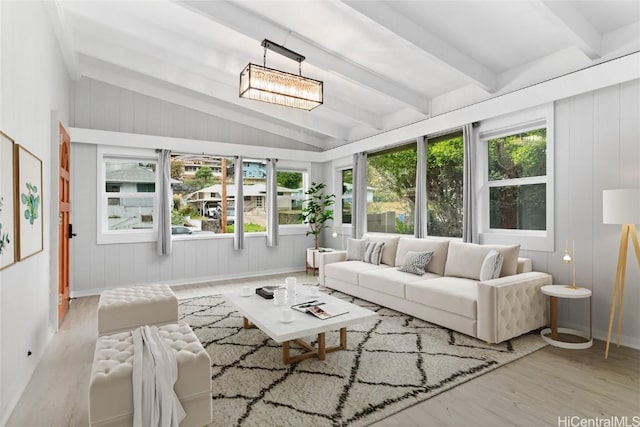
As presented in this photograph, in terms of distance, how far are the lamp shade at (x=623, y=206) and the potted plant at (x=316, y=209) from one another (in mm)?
4468

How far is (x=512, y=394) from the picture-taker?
238 centimetres

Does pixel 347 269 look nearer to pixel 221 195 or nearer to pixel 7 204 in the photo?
pixel 221 195

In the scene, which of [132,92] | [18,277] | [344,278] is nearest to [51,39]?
[132,92]

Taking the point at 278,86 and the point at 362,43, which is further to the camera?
the point at 362,43

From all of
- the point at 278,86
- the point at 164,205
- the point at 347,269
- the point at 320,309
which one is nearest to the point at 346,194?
the point at 347,269

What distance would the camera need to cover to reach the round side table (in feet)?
10.3

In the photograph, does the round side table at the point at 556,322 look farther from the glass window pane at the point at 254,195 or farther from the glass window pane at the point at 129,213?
the glass window pane at the point at 129,213

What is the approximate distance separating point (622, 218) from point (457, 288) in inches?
58.1

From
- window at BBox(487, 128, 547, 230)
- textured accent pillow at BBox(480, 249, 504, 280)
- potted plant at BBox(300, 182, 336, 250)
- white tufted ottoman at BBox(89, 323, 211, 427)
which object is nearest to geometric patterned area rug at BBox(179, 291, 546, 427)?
white tufted ottoman at BBox(89, 323, 211, 427)

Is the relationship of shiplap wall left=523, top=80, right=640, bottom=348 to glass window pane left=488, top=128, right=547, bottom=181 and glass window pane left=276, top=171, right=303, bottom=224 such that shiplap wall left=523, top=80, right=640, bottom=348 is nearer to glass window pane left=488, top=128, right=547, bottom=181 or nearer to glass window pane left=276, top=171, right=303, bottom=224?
glass window pane left=488, top=128, right=547, bottom=181

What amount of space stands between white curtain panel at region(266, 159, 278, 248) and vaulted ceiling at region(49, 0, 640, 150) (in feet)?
5.07

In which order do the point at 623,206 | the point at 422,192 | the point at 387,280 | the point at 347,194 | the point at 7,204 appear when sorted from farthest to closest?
the point at 347,194
the point at 422,192
the point at 387,280
the point at 623,206
the point at 7,204

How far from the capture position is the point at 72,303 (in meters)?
4.86

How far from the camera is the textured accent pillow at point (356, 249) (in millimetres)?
5598
